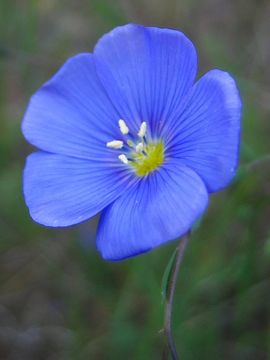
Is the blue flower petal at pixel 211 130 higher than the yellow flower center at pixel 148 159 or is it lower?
higher

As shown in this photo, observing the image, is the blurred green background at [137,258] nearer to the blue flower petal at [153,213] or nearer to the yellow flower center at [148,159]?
the yellow flower center at [148,159]

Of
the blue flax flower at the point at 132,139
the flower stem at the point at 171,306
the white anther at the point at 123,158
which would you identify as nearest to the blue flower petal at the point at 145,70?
the blue flax flower at the point at 132,139

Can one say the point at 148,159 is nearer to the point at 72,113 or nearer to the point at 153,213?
the point at 72,113

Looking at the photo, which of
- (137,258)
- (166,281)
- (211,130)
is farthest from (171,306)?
(137,258)

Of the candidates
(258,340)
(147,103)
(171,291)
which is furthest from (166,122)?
(258,340)

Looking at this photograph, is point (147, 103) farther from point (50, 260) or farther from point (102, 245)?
point (50, 260)

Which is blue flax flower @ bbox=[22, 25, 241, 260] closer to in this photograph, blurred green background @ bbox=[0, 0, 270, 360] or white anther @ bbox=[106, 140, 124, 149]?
white anther @ bbox=[106, 140, 124, 149]
